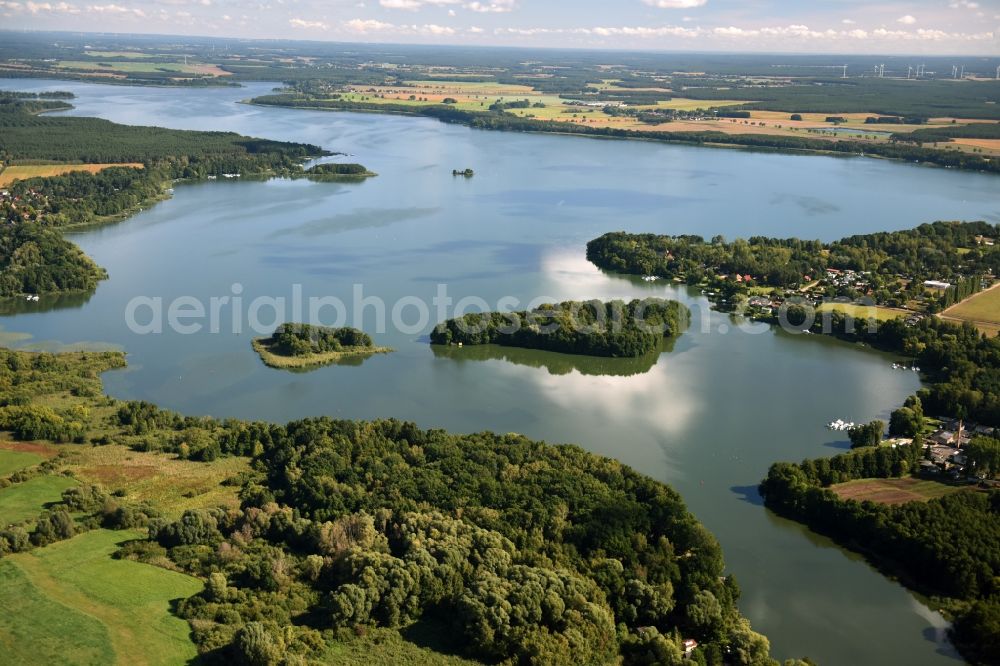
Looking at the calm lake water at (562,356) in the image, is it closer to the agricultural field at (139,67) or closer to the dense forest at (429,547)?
the dense forest at (429,547)

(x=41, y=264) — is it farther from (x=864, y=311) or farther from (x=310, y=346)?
(x=864, y=311)

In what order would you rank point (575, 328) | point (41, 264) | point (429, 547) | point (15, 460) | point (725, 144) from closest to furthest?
point (429, 547) < point (15, 460) < point (575, 328) < point (41, 264) < point (725, 144)

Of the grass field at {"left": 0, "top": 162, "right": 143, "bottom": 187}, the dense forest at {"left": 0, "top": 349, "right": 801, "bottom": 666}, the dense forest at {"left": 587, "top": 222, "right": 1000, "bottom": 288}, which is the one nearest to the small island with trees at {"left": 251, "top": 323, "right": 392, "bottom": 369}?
the dense forest at {"left": 0, "top": 349, "right": 801, "bottom": 666}

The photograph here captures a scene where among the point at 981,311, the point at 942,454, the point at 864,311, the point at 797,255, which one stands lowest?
the point at 942,454

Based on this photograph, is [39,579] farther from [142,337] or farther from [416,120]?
[416,120]

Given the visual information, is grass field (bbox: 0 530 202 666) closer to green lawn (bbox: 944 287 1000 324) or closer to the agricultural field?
green lawn (bbox: 944 287 1000 324)

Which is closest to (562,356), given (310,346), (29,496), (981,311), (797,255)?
(310,346)

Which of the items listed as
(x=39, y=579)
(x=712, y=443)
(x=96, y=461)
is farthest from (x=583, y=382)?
(x=39, y=579)
